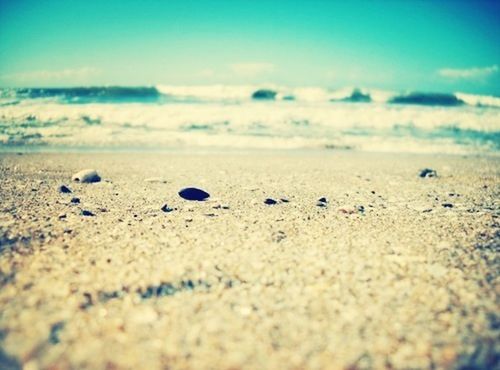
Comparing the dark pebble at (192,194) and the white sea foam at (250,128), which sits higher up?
the white sea foam at (250,128)

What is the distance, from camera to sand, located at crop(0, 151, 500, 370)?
1.64 meters

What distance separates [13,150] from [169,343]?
8.06m

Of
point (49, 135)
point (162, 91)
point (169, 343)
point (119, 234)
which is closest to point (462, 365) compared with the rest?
point (169, 343)

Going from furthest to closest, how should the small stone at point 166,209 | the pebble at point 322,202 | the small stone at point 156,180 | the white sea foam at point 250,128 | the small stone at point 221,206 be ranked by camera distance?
the white sea foam at point 250,128, the small stone at point 156,180, the pebble at point 322,202, the small stone at point 221,206, the small stone at point 166,209

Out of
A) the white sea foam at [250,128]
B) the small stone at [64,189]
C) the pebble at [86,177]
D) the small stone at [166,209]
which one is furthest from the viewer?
the white sea foam at [250,128]

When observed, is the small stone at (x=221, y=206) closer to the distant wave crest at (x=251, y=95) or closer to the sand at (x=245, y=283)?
the sand at (x=245, y=283)

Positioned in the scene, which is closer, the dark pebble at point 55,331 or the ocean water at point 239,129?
the dark pebble at point 55,331

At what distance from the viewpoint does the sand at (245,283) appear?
164cm

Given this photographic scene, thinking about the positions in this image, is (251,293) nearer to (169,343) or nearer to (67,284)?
(169,343)

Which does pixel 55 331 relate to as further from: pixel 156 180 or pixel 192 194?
pixel 156 180

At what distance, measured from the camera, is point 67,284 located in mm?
2051

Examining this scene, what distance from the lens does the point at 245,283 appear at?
2.18 m

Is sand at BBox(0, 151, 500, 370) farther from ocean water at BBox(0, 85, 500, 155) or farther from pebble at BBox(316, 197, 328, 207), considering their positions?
ocean water at BBox(0, 85, 500, 155)

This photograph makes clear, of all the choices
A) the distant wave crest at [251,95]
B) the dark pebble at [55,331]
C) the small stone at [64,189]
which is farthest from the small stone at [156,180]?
the distant wave crest at [251,95]
